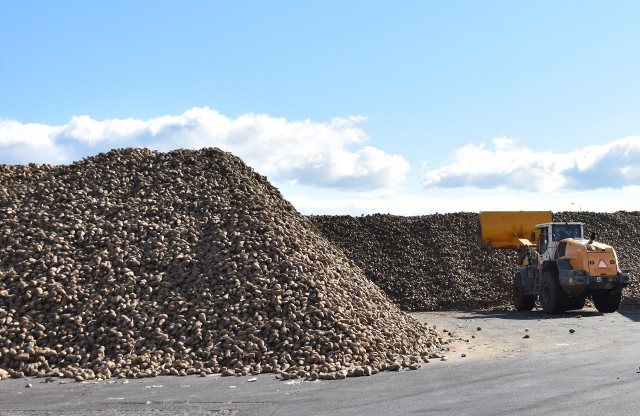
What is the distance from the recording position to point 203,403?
9734mm

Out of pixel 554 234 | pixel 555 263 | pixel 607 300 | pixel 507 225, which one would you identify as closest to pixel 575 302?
pixel 607 300

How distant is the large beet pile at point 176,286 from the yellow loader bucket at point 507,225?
24.9ft

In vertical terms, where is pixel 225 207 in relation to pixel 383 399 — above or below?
above

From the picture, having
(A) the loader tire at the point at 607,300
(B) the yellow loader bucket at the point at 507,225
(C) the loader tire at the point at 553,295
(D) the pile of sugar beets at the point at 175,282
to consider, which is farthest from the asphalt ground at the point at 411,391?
(B) the yellow loader bucket at the point at 507,225

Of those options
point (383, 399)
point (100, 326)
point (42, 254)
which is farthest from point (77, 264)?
point (383, 399)

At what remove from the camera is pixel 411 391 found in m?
10.2

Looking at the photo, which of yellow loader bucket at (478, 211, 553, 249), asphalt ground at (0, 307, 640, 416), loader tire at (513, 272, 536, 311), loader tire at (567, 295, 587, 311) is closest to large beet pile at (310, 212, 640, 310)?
loader tire at (513, 272, 536, 311)

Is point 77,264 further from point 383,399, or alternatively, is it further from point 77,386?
point 383,399

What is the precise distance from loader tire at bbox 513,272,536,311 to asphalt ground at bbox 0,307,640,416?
8259 millimetres

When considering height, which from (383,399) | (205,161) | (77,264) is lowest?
(383,399)

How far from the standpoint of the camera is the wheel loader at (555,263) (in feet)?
65.8

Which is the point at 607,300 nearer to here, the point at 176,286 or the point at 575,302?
the point at 575,302

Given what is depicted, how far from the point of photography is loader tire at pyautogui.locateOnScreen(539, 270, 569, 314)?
2062 centimetres

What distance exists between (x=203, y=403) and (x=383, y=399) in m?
2.29
